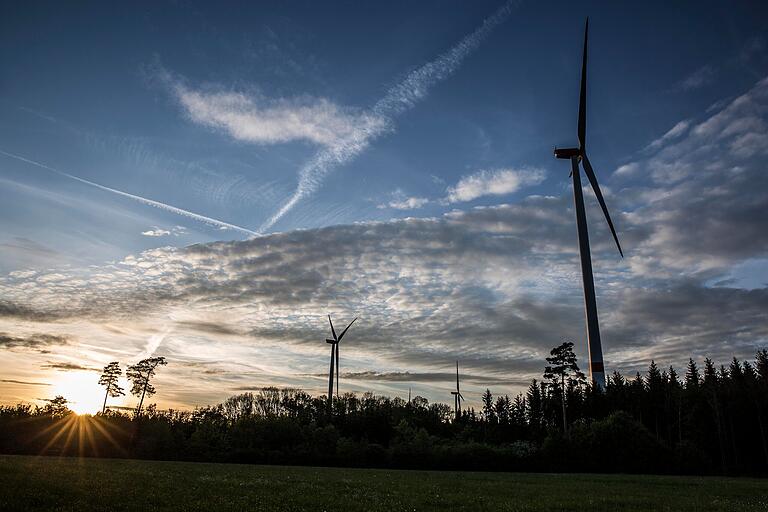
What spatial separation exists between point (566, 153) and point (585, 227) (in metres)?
16.9

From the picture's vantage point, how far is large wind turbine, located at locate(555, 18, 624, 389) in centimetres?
7856

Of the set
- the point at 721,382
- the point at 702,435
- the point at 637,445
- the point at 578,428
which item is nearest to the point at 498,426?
the point at 578,428

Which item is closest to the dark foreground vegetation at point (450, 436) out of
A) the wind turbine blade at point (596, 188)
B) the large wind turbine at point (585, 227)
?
the large wind turbine at point (585, 227)

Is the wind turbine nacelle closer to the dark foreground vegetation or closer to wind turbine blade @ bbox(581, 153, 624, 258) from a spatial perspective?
wind turbine blade @ bbox(581, 153, 624, 258)

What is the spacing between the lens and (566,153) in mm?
94000

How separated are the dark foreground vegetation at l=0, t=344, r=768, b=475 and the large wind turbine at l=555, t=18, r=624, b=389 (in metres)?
5.23

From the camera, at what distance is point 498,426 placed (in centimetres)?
9825

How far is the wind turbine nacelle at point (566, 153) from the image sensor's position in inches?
3676

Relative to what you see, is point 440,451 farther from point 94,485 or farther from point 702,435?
point 702,435

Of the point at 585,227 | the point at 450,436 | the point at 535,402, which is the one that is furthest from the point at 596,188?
the point at 535,402

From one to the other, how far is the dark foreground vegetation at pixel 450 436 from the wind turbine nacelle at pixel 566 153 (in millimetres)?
39115

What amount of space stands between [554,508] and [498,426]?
3276 inches

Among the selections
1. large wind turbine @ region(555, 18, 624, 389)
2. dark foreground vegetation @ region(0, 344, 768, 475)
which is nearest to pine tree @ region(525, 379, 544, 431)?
dark foreground vegetation @ region(0, 344, 768, 475)

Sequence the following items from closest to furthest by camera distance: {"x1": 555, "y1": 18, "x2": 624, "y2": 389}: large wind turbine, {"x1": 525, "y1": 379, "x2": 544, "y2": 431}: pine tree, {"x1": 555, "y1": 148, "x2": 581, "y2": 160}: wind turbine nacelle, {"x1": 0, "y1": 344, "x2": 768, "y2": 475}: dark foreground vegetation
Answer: {"x1": 0, "y1": 344, "x2": 768, "y2": 475}: dark foreground vegetation
{"x1": 555, "y1": 18, "x2": 624, "y2": 389}: large wind turbine
{"x1": 555, "y1": 148, "x2": 581, "y2": 160}: wind turbine nacelle
{"x1": 525, "y1": 379, "x2": 544, "y2": 431}: pine tree
